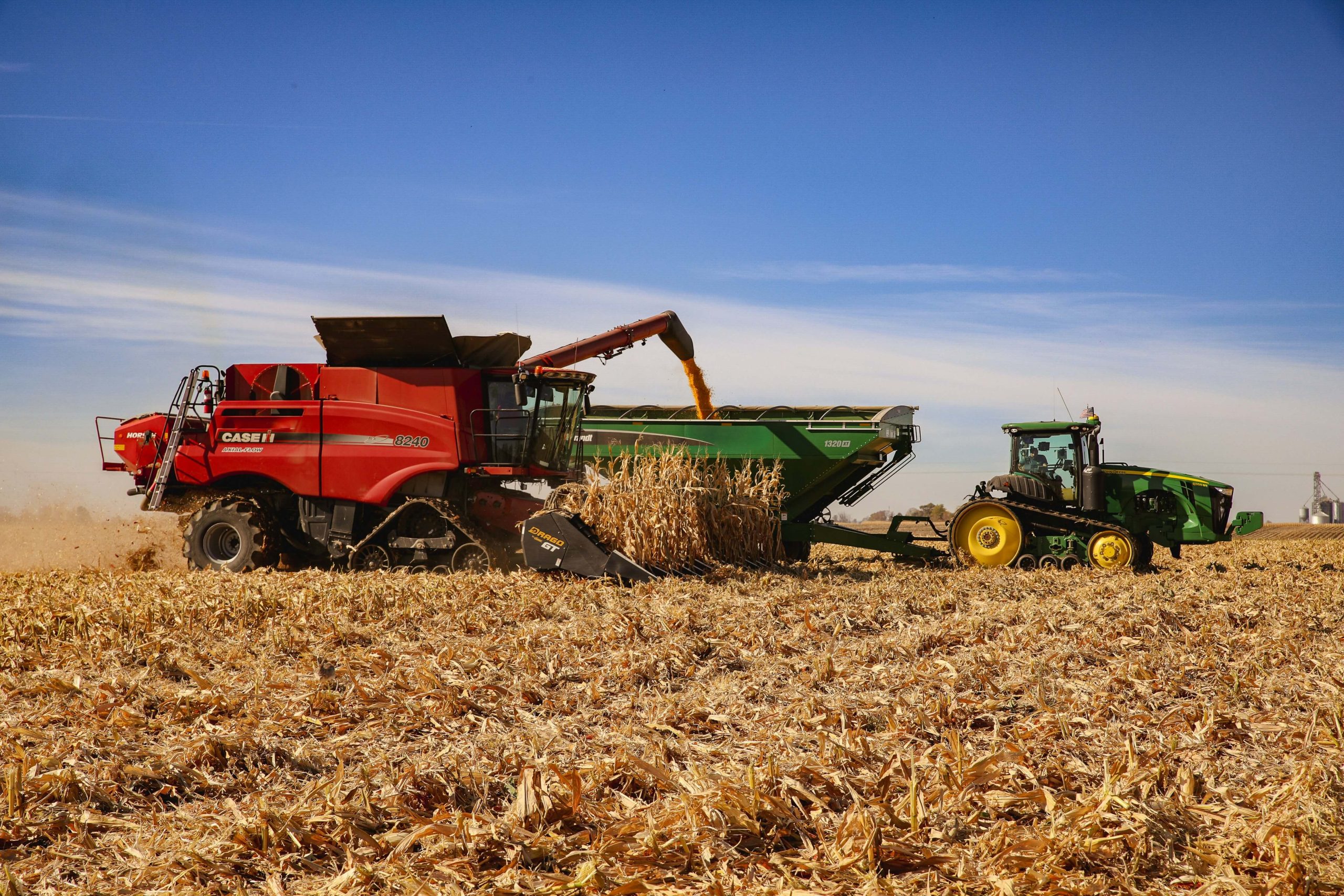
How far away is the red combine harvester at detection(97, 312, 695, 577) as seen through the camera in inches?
436

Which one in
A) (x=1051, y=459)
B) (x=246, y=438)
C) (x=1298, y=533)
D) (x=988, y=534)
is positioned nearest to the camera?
(x=246, y=438)

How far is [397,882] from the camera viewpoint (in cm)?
288

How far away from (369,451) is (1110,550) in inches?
368

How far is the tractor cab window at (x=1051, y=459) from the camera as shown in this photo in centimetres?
1287

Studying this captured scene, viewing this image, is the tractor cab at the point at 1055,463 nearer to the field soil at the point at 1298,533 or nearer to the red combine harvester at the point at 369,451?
the red combine harvester at the point at 369,451

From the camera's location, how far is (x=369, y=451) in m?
11.3

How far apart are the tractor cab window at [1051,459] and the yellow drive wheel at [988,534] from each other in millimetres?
763

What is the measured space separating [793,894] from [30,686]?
4.47m

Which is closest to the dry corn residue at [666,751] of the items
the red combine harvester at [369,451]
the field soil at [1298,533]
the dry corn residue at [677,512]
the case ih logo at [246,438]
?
the dry corn residue at [677,512]

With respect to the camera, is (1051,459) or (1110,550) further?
(1051,459)

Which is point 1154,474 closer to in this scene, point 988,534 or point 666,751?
point 988,534

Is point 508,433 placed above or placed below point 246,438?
above

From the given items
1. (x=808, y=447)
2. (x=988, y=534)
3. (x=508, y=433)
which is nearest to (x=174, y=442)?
(x=508, y=433)

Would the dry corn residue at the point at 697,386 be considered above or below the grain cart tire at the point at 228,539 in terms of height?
above
